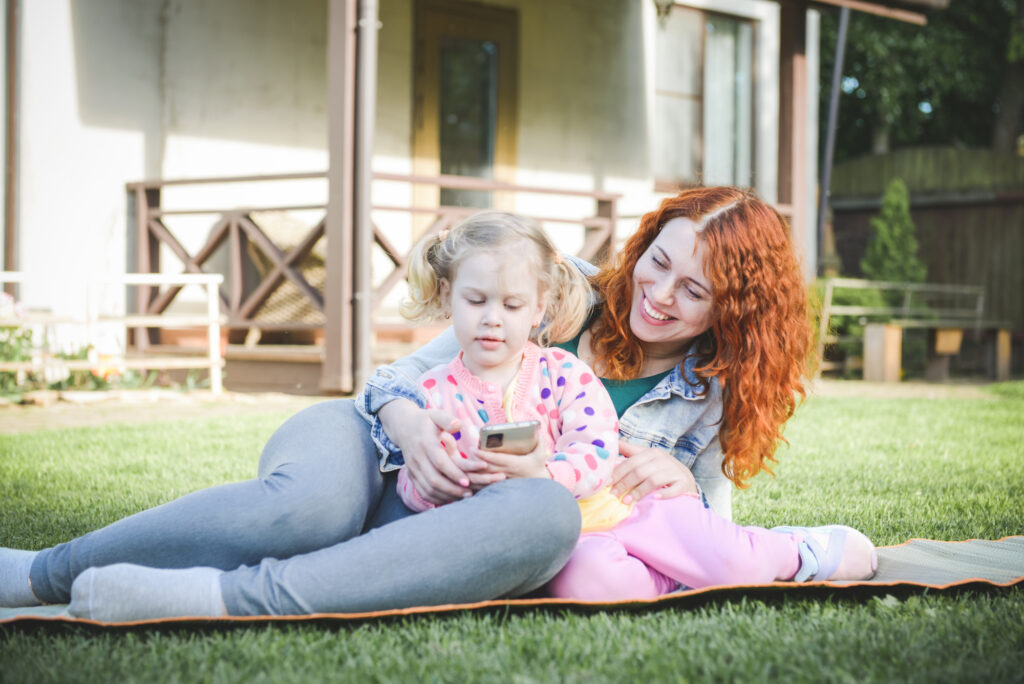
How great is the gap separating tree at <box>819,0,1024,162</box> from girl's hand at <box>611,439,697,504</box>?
16.7m

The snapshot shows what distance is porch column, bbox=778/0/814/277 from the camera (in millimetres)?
8672

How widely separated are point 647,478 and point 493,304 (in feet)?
1.78

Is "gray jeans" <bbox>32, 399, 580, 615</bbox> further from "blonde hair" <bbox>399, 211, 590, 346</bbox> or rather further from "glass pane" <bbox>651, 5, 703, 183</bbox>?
"glass pane" <bbox>651, 5, 703, 183</bbox>

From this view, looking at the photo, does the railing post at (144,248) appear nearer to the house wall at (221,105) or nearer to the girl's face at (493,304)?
the house wall at (221,105)

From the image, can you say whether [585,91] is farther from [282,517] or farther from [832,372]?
[282,517]

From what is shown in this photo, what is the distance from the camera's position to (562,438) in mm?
2297

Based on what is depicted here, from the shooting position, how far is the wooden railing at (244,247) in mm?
7137

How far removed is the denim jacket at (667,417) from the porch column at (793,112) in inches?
252

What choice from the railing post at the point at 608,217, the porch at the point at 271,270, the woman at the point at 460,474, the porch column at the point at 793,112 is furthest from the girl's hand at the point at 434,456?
the porch column at the point at 793,112

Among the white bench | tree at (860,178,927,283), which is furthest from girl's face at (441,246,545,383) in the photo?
tree at (860,178,927,283)

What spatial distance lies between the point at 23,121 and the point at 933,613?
696 cm

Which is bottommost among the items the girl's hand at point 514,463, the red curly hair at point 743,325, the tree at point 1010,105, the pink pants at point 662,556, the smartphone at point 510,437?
the pink pants at point 662,556

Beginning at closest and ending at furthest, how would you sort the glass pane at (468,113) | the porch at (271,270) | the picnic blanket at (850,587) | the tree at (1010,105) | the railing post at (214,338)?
the picnic blanket at (850,587), the porch at (271,270), the railing post at (214,338), the glass pane at (468,113), the tree at (1010,105)

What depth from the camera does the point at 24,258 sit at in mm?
7148
